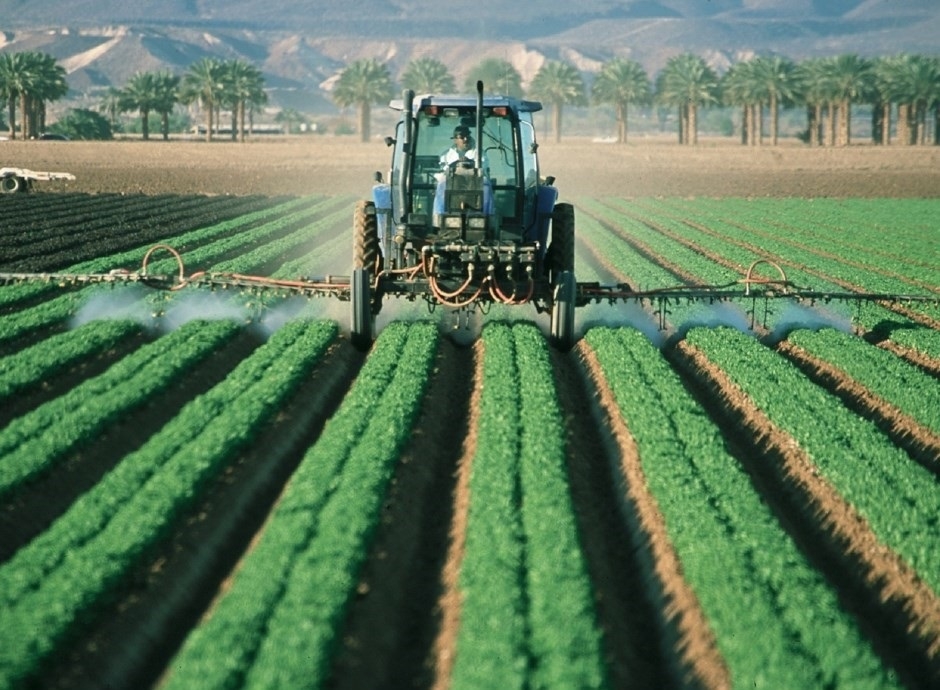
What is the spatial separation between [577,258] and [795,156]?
49044 millimetres

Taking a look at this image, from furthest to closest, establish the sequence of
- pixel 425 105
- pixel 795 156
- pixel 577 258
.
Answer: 1. pixel 795 156
2. pixel 577 258
3. pixel 425 105

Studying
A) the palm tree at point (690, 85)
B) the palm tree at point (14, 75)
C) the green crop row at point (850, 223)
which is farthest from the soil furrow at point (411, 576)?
the palm tree at point (690, 85)

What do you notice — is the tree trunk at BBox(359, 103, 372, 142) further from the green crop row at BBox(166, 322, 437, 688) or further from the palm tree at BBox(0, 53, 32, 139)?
the green crop row at BBox(166, 322, 437, 688)

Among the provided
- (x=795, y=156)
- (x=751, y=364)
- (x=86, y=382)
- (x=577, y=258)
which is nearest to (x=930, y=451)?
(x=751, y=364)

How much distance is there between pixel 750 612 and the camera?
741 centimetres

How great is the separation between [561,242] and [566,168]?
51108 mm

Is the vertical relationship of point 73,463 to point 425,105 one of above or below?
below

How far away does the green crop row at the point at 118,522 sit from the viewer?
279 inches

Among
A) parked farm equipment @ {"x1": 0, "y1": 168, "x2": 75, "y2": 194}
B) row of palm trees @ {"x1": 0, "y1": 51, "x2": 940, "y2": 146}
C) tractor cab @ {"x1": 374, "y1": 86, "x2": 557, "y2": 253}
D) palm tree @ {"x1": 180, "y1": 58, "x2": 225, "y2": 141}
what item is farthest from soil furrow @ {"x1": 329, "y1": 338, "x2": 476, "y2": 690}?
palm tree @ {"x1": 180, "y1": 58, "x2": 225, "y2": 141}

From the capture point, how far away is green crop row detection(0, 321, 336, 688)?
23.3 feet

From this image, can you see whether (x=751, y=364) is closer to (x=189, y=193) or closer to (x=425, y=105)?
(x=425, y=105)

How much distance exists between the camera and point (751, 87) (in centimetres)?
9006

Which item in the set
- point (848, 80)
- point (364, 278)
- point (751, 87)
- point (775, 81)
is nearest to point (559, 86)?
point (751, 87)

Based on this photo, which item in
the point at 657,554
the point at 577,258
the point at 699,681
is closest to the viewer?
the point at 699,681
